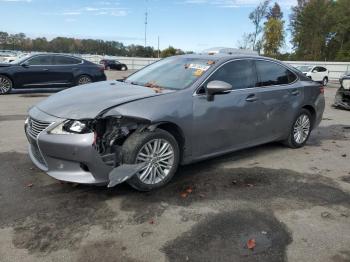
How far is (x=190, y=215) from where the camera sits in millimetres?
A: 3922

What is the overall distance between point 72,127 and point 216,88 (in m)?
1.81

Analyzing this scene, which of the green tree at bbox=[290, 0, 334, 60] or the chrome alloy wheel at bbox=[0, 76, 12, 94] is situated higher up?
the green tree at bbox=[290, 0, 334, 60]

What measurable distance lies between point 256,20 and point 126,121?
204ft

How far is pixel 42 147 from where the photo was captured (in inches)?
163

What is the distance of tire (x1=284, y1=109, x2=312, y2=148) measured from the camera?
21.5ft

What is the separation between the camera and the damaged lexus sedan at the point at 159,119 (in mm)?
4082

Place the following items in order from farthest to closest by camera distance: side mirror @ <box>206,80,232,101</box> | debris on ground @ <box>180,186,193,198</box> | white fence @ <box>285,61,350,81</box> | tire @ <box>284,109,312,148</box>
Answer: white fence @ <box>285,61,350,81</box>, tire @ <box>284,109,312,148</box>, side mirror @ <box>206,80,232,101</box>, debris on ground @ <box>180,186,193,198</box>

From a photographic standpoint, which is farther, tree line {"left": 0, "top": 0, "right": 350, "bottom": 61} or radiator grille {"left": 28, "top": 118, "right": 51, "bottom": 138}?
tree line {"left": 0, "top": 0, "right": 350, "bottom": 61}

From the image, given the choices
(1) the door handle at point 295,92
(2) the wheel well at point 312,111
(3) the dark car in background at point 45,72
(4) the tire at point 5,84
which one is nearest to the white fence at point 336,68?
(3) the dark car in background at point 45,72

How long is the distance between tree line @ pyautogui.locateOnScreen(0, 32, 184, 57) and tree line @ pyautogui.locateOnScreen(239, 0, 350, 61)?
Result: 15.0 m

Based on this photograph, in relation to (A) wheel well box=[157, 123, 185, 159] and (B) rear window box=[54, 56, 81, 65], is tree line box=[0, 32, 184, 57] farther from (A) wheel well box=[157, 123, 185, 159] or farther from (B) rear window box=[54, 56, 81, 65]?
(A) wheel well box=[157, 123, 185, 159]

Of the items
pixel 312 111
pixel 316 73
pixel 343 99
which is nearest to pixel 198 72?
pixel 312 111

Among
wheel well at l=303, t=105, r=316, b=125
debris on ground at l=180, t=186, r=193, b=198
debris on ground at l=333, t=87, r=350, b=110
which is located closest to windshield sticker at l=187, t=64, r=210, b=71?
debris on ground at l=180, t=186, r=193, b=198

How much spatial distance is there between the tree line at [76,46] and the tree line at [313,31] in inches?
589
